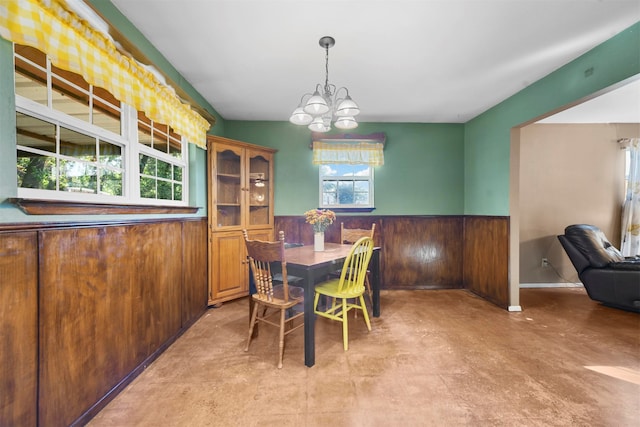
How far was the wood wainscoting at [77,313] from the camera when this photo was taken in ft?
3.40

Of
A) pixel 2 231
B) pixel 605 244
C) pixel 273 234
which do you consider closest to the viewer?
pixel 2 231

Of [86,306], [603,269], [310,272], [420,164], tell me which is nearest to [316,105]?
[310,272]

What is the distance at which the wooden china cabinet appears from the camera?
2.93m

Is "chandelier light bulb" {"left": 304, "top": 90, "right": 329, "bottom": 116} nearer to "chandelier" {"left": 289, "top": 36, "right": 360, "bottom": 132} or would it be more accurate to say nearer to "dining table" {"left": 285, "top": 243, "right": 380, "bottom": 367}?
"chandelier" {"left": 289, "top": 36, "right": 360, "bottom": 132}

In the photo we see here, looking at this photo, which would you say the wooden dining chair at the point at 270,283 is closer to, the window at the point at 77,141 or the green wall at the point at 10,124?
the green wall at the point at 10,124

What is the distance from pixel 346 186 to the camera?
384 centimetres

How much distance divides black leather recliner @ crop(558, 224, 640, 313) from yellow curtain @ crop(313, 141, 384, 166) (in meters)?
2.53

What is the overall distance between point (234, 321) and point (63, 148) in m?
1.97

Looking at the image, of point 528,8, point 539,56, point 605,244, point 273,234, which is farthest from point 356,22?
point 605,244

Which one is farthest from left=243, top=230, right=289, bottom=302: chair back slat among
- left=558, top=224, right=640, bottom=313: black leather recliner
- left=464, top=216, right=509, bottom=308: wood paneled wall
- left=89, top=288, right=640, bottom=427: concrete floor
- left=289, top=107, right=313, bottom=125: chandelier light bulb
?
left=558, top=224, right=640, bottom=313: black leather recliner

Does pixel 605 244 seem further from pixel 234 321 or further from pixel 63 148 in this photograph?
pixel 63 148

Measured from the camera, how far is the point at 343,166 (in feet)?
12.5

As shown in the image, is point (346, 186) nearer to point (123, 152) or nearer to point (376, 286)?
point (376, 286)

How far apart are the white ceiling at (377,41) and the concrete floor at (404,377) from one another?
240cm
